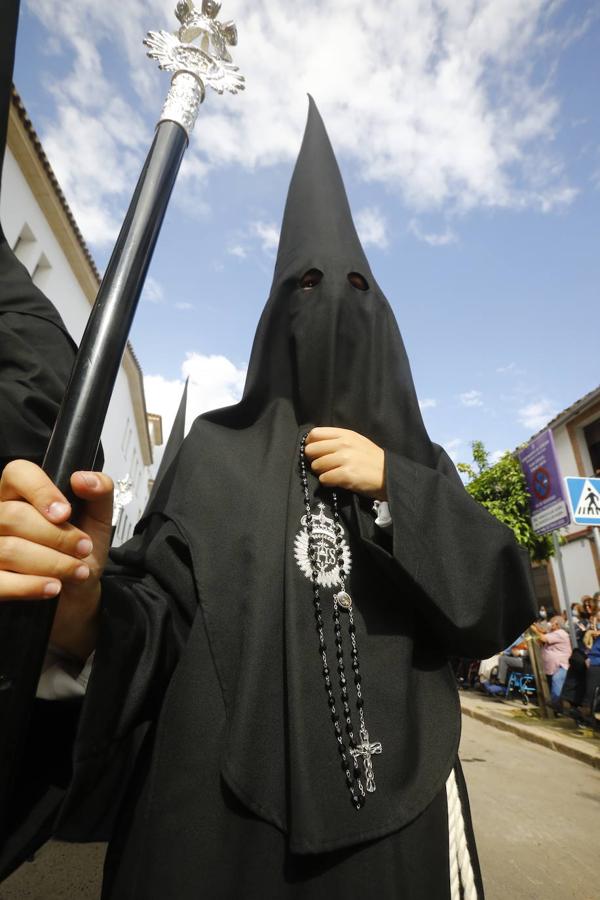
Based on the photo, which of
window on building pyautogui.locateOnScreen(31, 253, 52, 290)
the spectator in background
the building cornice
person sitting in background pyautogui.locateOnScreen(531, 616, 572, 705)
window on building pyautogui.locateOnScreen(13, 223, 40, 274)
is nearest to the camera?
the spectator in background

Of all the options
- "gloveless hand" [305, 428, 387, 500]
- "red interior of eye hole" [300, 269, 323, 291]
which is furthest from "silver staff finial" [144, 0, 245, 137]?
"gloveless hand" [305, 428, 387, 500]

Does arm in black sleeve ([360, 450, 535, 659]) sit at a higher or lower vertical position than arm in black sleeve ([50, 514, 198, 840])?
higher

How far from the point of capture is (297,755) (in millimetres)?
881

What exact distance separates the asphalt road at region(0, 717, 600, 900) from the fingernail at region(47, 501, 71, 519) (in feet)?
6.77

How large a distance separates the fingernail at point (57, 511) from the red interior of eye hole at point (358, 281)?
123cm

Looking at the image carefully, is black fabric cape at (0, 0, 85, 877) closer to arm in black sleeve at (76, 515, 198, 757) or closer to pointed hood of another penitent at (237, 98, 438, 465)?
arm in black sleeve at (76, 515, 198, 757)

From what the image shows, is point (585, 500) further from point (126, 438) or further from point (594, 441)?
point (126, 438)

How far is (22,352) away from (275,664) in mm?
973

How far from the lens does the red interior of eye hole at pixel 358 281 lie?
156 centimetres

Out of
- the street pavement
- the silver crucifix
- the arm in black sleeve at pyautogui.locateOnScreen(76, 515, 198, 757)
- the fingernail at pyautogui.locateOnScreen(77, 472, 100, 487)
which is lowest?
the street pavement

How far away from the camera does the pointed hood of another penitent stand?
53.0 inches

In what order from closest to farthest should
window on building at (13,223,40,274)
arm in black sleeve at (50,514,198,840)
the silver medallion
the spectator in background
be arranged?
arm in black sleeve at (50,514,198,840), the silver medallion, the spectator in background, window on building at (13,223,40,274)

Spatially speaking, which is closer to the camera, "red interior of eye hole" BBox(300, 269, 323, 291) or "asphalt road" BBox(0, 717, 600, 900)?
"red interior of eye hole" BBox(300, 269, 323, 291)

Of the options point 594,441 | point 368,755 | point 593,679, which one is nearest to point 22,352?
point 368,755
